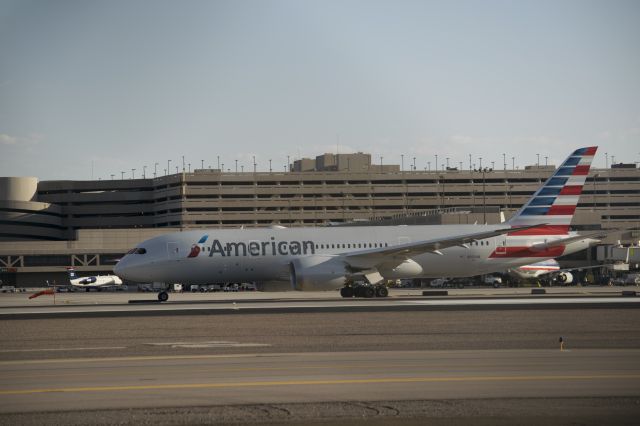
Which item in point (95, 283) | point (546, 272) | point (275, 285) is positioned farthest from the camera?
point (95, 283)

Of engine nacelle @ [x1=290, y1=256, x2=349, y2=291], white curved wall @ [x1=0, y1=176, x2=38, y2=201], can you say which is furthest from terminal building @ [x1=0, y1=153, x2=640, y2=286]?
engine nacelle @ [x1=290, y1=256, x2=349, y2=291]

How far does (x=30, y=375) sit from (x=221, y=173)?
174223 mm

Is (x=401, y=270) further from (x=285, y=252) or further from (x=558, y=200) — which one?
(x=558, y=200)

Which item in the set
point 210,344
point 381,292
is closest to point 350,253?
point 381,292

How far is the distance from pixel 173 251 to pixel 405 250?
51.2ft

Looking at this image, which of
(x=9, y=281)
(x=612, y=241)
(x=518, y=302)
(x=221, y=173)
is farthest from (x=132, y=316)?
(x=221, y=173)

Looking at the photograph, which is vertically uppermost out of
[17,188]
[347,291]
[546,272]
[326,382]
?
[17,188]

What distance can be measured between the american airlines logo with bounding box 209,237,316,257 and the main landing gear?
11.5 feet

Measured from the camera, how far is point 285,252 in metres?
57.5

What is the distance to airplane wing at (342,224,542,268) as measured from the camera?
178 feet

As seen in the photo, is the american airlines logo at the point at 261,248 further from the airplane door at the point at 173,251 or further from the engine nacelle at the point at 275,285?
the engine nacelle at the point at 275,285

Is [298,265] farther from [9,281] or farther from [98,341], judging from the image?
[9,281]

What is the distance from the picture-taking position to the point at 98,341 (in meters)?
29.9

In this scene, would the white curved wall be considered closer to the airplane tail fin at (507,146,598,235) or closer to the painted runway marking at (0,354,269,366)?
the airplane tail fin at (507,146,598,235)
